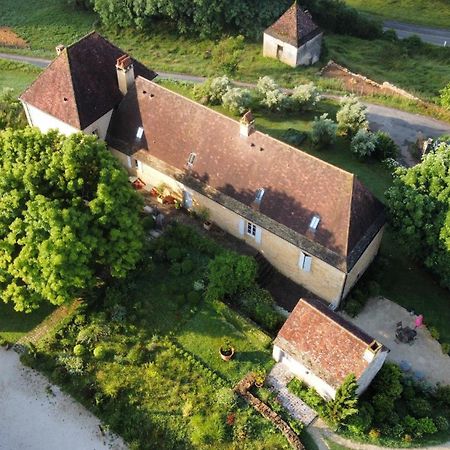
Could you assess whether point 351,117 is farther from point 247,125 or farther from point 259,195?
point 259,195

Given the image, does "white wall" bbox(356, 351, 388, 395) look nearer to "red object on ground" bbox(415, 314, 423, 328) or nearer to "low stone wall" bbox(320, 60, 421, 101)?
"red object on ground" bbox(415, 314, 423, 328)

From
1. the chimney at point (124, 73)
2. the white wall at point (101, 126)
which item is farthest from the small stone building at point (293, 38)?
the white wall at point (101, 126)

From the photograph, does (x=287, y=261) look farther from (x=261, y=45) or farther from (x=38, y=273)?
(x=261, y=45)

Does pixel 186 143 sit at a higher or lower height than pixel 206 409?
higher

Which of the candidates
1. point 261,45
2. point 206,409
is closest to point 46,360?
point 206,409

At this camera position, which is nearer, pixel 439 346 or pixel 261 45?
pixel 439 346
